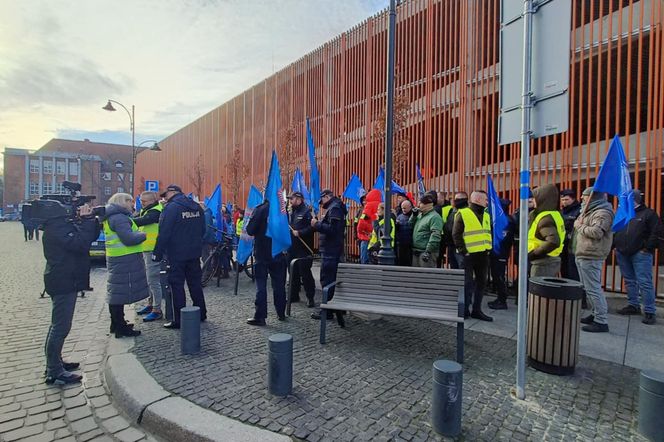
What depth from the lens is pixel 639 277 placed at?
5883 millimetres

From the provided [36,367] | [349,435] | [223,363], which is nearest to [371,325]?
[223,363]

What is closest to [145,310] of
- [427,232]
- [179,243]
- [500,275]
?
[179,243]

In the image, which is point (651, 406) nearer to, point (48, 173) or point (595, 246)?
point (595, 246)

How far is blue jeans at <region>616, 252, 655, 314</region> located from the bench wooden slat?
3711 mm

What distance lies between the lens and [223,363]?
4.08 m

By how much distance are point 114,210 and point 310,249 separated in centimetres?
314

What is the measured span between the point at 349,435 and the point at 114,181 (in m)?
84.9

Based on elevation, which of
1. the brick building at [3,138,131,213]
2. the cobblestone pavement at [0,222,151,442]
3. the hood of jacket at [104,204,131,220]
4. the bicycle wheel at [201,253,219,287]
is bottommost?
the cobblestone pavement at [0,222,151,442]

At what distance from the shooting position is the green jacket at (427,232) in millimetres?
6121

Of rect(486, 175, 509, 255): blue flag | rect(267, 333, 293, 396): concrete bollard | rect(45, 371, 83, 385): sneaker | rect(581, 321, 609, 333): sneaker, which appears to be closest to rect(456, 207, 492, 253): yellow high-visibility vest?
rect(486, 175, 509, 255): blue flag

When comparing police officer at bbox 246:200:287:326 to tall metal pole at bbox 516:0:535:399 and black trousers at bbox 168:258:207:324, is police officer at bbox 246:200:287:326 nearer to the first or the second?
black trousers at bbox 168:258:207:324

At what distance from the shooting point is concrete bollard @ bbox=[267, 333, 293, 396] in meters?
3.34

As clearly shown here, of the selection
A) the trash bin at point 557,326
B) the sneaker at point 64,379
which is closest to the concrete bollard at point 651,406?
the trash bin at point 557,326

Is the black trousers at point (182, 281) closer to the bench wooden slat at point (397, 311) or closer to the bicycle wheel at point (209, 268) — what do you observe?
the bench wooden slat at point (397, 311)
